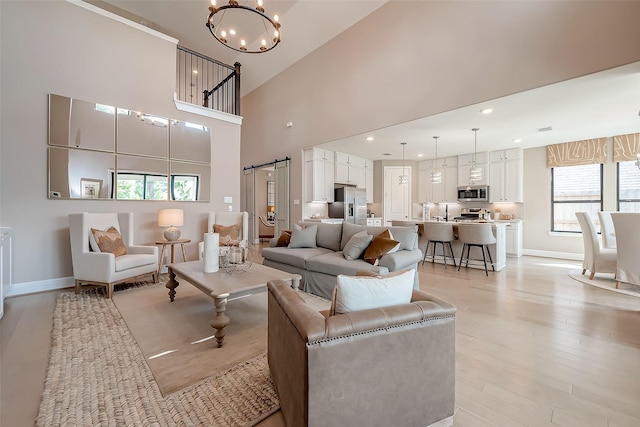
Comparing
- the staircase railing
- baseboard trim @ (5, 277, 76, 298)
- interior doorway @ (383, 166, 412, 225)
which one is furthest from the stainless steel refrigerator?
baseboard trim @ (5, 277, 76, 298)

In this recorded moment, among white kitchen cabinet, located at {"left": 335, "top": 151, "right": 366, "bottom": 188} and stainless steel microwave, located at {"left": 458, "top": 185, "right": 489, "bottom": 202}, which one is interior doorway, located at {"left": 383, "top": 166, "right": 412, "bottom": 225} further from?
stainless steel microwave, located at {"left": 458, "top": 185, "right": 489, "bottom": 202}

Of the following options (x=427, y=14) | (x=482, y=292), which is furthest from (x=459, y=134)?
(x=482, y=292)

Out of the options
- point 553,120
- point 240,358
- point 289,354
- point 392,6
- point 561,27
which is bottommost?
point 240,358

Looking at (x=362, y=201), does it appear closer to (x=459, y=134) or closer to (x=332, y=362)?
(x=459, y=134)

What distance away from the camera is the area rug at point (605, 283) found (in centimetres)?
351

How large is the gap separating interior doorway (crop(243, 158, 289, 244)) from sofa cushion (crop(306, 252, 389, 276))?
152 inches

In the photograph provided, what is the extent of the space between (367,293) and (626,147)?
762 centimetres

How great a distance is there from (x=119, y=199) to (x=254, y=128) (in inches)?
198

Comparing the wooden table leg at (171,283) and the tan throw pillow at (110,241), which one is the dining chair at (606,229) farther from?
the tan throw pillow at (110,241)

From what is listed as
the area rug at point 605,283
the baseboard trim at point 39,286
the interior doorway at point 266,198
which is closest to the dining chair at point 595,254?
the area rug at point 605,283

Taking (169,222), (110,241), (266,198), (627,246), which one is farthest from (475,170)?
(266,198)

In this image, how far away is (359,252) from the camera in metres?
3.34

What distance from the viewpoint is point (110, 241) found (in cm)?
358

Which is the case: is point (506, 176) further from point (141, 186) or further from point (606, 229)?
point (141, 186)
